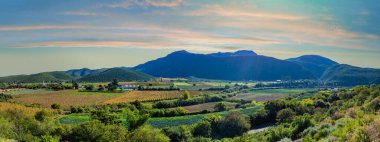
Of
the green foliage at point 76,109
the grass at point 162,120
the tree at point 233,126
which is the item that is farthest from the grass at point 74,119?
the tree at point 233,126

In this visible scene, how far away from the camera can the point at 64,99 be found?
126625 millimetres

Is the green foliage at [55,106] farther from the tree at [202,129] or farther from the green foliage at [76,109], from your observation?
the tree at [202,129]

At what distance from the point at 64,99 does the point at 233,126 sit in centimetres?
7359

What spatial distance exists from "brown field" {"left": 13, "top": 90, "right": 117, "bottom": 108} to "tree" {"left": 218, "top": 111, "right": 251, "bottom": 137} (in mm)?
58631

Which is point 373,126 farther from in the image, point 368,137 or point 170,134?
point 170,134

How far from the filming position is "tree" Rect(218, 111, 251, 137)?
76500 millimetres

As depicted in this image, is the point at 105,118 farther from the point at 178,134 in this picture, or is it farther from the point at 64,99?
the point at 64,99

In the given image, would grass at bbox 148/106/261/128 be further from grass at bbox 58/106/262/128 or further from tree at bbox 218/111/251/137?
tree at bbox 218/111/251/137

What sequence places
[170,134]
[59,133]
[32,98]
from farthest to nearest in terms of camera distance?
[32,98], [170,134], [59,133]

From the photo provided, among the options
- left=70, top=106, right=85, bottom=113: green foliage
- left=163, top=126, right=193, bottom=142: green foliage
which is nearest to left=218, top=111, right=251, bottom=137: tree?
left=163, top=126, right=193, bottom=142: green foliage

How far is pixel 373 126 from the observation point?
53.4 ft

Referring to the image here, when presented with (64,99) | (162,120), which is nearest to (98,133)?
(162,120)

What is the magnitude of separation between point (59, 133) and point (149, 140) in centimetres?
1763

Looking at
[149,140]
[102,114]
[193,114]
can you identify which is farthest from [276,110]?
[149,140]
